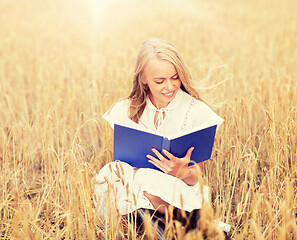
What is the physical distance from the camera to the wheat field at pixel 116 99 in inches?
58.6

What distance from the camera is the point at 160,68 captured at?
1.62 metres

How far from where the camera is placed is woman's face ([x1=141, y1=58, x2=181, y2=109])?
64.0 inches

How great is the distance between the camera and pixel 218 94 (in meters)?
2.86

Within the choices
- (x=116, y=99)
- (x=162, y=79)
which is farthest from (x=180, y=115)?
(x=116, y=99)

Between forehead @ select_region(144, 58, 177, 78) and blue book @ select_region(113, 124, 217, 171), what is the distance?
338 mm

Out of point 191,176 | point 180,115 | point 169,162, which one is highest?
point 180,115

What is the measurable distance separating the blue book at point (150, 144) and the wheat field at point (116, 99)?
0.57ft

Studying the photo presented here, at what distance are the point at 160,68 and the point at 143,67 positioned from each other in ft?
0.41

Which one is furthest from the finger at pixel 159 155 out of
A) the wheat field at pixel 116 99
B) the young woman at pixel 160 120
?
the wheat field at pixel 116 99

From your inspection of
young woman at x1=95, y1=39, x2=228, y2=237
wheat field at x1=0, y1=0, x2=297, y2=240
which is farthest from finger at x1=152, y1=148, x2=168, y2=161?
wheat field at x1=0, y1=0, x2=297, y2=240

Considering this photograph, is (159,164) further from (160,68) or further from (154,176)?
(160,68)

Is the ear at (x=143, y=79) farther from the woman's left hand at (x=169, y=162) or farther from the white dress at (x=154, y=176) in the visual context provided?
the woman's left hand at (x=169, y=162)

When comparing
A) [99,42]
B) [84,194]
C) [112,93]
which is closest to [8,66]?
[99,42]

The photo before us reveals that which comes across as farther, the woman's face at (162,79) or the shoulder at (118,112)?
the shoulder at (118,112)
